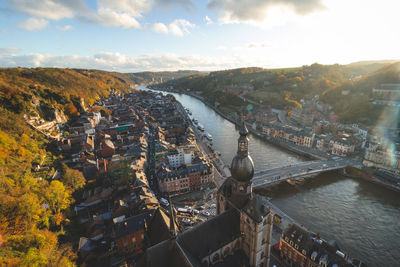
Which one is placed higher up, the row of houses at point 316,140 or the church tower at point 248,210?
the church tower at point 248,210

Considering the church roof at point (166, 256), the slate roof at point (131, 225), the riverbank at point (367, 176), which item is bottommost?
the riverbank at point (367, 176)

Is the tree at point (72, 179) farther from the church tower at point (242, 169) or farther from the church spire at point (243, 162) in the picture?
the church spire at point (243, 162)

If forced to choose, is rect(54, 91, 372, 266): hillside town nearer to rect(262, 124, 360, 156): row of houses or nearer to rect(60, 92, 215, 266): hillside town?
rect(60, 92, 215, 266): hillside town

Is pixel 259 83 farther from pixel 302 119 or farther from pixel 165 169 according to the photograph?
pixel 165 169

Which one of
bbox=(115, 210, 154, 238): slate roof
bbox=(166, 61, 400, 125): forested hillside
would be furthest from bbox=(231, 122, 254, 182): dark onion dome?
bbox=(166, 61, 400, 125): forested hillside

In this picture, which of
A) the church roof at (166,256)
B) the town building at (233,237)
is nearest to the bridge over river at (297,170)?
the town building at (233,237)

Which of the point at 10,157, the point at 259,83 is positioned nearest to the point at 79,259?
the point at 10,157

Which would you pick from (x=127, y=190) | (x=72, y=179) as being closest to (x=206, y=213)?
(x=127, y=190)
